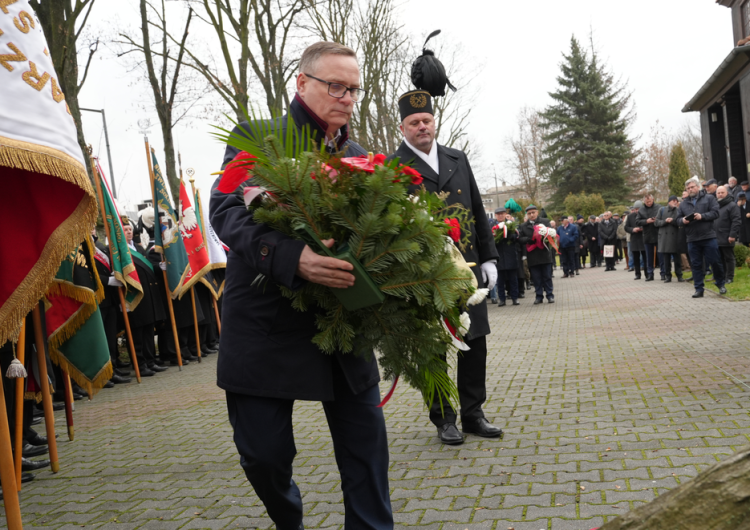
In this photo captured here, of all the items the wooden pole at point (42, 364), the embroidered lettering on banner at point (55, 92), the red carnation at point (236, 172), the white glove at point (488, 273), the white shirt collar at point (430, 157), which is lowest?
the wooden pole at point (42, 364)

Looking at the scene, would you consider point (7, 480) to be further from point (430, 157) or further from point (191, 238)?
point (191, 238)

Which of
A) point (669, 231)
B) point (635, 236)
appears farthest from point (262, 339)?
point (635, 236)

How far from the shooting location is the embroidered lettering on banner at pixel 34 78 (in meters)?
2.90

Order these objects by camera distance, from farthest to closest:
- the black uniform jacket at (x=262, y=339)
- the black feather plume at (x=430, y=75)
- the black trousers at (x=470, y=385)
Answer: the black feather plume at (x=430, y=75) < the black trousers at (x=470, y=385) < the black uniform jacket at (x=262, y=339)

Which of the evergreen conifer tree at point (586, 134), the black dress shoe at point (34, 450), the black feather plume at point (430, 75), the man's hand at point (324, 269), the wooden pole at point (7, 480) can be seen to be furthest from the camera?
the evergreen conifer tree at point (586, 134)

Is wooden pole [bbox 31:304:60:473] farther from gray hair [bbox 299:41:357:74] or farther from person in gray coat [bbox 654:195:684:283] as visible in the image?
person in gray coat [bbox 654:195:684:283]

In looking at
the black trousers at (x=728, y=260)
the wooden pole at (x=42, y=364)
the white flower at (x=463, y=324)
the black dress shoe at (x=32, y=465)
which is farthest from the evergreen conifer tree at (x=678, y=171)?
the white flower at (x=463, y=324)

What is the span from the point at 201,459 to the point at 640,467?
300 cm

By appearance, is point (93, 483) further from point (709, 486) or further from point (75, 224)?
point (709, 486)

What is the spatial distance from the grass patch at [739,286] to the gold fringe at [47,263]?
1156cm

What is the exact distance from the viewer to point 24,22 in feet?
9.73

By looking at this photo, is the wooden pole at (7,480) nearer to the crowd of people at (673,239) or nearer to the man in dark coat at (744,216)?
the crowd of people at (673,239)

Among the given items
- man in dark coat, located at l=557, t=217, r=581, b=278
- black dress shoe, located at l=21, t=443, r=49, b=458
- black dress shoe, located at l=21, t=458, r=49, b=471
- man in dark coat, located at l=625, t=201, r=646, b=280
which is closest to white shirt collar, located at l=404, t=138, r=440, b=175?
black dress shoe, located at l=21, t=458, r=49, b=471

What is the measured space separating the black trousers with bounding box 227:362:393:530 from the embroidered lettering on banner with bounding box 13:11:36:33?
1.83 meters
